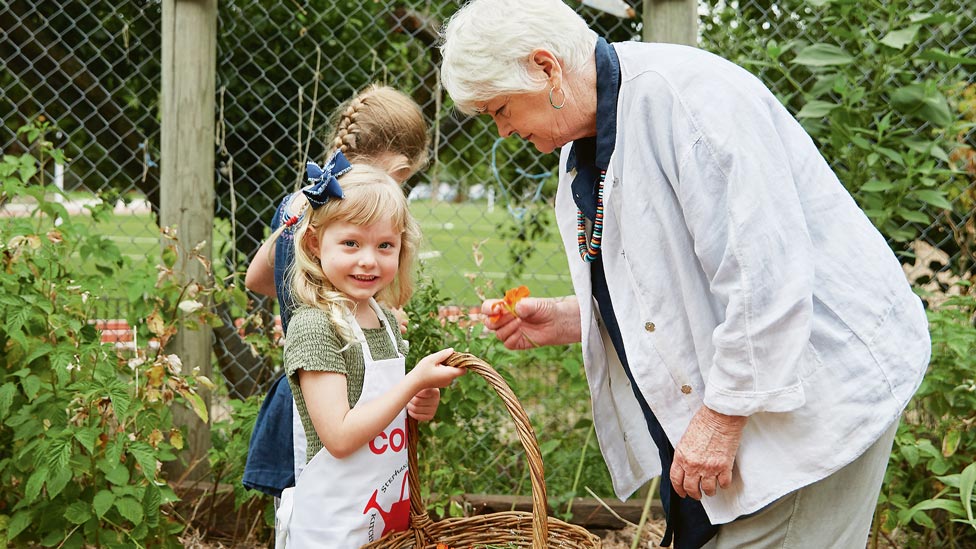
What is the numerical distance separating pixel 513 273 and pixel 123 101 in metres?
1.75

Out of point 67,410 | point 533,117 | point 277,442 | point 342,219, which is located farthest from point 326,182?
point 67,410

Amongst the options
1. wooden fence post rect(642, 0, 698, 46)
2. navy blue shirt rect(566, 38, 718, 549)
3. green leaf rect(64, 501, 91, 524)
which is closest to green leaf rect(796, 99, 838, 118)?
wooden fence post rect(642, 0, 698, 46)

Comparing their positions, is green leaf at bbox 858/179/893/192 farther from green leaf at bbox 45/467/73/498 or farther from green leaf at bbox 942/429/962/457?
green leaf at bbox 45/467/73/498

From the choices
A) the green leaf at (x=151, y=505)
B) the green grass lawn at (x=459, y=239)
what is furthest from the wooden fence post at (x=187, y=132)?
the green leaf at (x=151, y=505)

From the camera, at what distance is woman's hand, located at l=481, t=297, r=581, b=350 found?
226 cm

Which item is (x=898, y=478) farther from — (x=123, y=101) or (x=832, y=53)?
(x=123, y=101)

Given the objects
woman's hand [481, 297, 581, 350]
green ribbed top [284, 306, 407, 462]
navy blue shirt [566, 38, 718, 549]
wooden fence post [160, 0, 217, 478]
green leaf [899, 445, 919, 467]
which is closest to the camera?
navy blue shirt [566, 38, 718, 549]

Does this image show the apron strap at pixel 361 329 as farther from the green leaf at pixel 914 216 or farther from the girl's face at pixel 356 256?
the green leaf at pixel 914 216

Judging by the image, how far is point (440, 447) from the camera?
10.5ft

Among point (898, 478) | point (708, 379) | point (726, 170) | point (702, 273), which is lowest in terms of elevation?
point (898, 478)

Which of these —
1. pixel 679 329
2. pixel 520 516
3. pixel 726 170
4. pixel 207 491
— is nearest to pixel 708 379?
pixel 679 329

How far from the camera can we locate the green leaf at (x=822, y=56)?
3.36 meters

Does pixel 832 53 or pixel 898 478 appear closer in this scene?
pixel 898 478

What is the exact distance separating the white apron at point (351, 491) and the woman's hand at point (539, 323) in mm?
330
